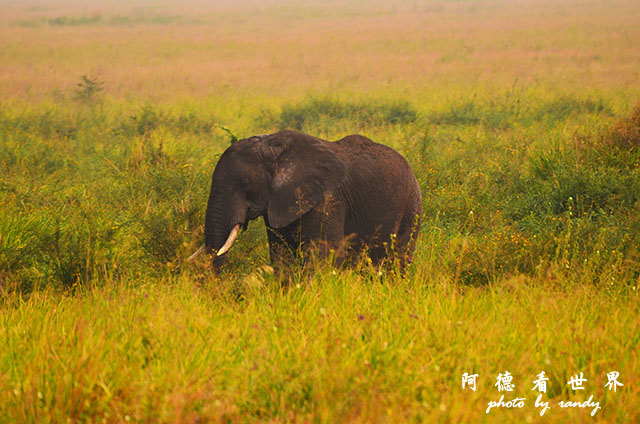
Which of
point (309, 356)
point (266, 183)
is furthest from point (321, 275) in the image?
point (309, 356)

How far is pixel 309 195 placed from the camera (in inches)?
242

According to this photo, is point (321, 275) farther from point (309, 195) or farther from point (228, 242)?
point (309, 195)

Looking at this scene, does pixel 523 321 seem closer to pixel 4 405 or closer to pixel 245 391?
pixel 245 391

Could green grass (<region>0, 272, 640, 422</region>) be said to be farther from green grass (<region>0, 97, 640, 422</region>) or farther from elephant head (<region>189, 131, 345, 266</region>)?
elephant head (<region>189, 131, 345, 266</region>)

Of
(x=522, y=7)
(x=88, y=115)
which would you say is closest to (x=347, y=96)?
(x=88, y=115)

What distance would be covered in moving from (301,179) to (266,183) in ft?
1.01

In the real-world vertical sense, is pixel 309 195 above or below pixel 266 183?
below

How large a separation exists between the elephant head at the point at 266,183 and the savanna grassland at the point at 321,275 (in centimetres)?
42

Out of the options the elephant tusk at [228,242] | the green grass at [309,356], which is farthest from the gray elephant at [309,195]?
the green grass at [309,356]

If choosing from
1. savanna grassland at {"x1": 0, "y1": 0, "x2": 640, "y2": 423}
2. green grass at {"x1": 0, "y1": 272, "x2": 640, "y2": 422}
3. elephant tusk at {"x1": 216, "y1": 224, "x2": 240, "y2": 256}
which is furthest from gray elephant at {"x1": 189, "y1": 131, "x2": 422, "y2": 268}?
green grass at {"x1": 0, "y1": 272, "x2": 640, "y2": 422}

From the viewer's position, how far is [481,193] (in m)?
9.85

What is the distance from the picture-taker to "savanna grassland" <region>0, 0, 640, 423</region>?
3.62m

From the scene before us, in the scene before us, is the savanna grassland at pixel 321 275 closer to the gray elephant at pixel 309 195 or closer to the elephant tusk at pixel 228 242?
the elephant tusk at pixel 228 242

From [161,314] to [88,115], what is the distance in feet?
48.0
